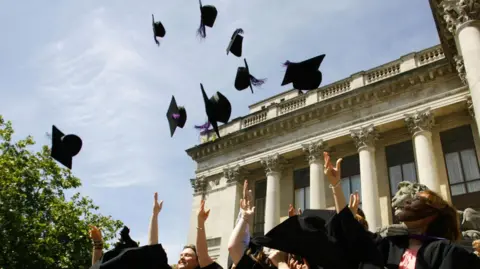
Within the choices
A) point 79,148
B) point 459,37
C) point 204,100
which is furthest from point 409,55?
point 79,148

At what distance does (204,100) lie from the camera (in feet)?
34.4

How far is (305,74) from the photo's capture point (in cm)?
1052

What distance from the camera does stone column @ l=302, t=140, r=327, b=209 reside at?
21.1 meters

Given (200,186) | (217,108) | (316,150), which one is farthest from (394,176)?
(217,108)

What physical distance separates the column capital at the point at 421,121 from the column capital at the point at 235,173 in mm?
10066

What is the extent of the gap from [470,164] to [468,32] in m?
6.94

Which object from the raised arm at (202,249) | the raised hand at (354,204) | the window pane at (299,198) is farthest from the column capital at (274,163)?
the raised hand at (354,204)

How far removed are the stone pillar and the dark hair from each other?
1465 centimetres

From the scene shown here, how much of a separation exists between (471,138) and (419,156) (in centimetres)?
266

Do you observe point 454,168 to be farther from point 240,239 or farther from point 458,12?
point 240,239

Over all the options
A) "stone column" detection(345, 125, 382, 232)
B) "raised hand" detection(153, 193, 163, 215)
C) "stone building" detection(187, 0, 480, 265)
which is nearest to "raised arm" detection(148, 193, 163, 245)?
→ "raised hand" detection(153, 193, 163, 215)

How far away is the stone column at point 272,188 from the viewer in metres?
22.3

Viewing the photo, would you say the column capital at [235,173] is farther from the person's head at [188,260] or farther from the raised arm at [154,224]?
the person's head at [188,260]

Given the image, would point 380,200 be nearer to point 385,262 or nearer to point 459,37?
A: point 459,37
